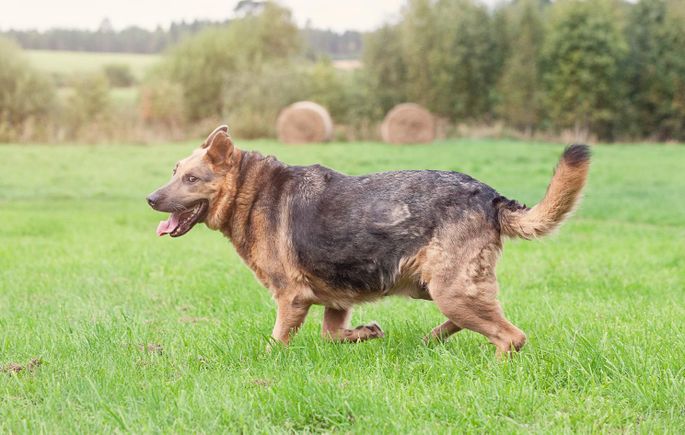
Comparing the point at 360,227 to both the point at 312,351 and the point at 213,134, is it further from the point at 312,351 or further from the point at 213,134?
the point at 213,134

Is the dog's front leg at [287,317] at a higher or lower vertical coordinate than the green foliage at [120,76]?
higher

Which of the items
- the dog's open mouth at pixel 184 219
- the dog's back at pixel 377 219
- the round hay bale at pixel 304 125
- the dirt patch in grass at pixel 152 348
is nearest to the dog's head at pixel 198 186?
the dog's open mouth at pixel 184 219

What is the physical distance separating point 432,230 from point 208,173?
1.82 m

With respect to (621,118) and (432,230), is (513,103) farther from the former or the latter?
(432,230)

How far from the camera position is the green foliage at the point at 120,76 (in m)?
67.0

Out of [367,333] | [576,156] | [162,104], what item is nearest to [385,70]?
[162,104]

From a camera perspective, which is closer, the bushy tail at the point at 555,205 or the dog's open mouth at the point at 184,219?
the bushy tail at the point at 555,205

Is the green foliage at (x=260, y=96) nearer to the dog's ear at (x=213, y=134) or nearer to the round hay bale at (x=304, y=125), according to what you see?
the round hay bale at (x=304, y=125)

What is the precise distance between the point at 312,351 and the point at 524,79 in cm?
4134

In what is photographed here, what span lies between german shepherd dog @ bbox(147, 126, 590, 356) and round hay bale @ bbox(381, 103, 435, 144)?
97.5 feet

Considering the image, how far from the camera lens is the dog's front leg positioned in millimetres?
5742

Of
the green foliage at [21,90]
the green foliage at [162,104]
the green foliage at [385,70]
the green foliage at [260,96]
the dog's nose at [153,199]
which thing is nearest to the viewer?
the dog's nose at [153,199]

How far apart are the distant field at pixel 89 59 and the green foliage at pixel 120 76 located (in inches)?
29.8

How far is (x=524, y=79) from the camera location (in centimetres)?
4447
